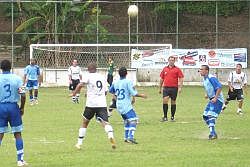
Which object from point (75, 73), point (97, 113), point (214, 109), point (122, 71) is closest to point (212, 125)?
point (214, 109)

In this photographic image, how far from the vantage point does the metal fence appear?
158 ft

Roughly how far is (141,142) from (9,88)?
455cm

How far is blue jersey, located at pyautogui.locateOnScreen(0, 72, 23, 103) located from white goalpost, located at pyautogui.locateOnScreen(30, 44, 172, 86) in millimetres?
31353

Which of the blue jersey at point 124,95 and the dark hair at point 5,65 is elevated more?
the dark hair at point 5,65

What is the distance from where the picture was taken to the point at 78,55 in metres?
46.5

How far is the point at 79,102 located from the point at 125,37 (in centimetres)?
1982

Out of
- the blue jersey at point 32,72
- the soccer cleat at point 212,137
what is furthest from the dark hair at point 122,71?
the blue jersey at point 32,72

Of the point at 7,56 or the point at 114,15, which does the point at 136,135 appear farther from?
the point at 114,15

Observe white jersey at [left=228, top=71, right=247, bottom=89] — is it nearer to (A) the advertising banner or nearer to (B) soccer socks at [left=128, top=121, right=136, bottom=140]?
(B) soccer socks at [left=128, top=121, right=136, bottom=140]

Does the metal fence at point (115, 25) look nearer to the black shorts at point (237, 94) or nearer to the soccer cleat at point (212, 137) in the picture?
the black shorts at point (237, 94)

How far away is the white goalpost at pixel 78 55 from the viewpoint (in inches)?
1780

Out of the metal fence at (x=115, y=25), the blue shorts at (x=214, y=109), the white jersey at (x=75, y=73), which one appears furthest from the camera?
the metal fence at (x=115, y=25)

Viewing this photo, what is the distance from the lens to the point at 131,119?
1675 centimetres

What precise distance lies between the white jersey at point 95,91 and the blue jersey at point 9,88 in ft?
8.02
